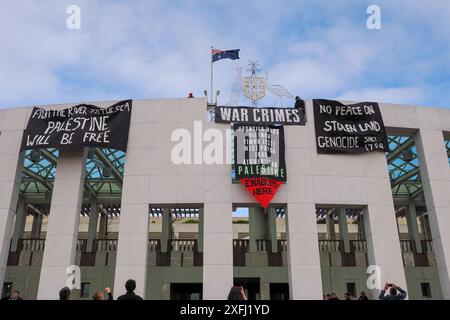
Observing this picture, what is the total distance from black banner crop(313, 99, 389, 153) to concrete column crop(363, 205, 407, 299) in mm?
3173

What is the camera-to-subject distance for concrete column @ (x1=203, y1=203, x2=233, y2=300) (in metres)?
16.5

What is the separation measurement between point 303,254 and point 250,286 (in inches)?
471

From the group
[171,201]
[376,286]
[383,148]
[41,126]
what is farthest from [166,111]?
[376,286]

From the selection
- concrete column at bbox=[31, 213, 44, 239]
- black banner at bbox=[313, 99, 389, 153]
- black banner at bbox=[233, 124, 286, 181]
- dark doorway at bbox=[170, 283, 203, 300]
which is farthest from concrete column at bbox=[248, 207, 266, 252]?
concrete column at bbox=[31, 213, 44, 239]

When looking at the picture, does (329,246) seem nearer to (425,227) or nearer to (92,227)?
(425,227)

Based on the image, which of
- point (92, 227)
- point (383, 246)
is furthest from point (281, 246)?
point (92, 227)

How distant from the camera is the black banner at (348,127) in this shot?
19.0m

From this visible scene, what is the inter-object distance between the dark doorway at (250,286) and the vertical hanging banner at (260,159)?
11.0 meters

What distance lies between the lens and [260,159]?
18344mm

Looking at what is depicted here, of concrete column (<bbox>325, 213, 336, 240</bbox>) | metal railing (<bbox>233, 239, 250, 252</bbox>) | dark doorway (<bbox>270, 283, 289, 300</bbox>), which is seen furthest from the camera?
concrete column (<bbox>325, 213, 336, 240</bbox>)

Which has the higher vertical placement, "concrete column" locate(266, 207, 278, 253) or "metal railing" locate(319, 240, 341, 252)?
"concrete column" locate(266, 207, 278, 253)

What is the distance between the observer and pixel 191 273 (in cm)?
2616

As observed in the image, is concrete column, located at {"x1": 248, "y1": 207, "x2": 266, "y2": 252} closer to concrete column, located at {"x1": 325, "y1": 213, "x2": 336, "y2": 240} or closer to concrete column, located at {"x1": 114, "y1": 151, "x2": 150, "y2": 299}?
concrete column, located at {"x1": 325, "y1": 213, "x2": 336, "y2": 240}
